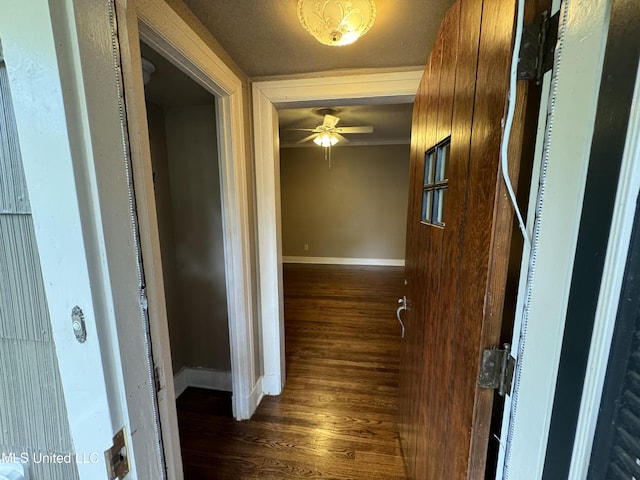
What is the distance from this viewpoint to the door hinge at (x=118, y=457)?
504 millimetres

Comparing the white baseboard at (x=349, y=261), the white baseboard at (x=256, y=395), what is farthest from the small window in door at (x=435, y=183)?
the white baseboard at (x=349, y=261)

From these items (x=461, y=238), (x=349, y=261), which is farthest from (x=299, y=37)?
(x=349, y=261)

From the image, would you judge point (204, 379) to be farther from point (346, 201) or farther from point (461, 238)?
point (346, 201)

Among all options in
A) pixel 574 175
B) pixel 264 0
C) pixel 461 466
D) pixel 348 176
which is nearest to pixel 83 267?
pixel 574 175

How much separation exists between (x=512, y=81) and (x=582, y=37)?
104mm

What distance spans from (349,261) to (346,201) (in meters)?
1.33

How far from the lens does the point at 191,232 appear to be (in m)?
1.94

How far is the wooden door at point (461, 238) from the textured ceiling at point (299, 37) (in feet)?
0.78

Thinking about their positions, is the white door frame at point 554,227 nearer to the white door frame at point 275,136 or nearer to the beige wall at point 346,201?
the white door frame at point 275,136

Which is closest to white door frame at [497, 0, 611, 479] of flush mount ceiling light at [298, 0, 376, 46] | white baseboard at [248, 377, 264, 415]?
flush mount ceiling light at [298, 0, 376, 46]

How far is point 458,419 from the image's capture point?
0.71 meters

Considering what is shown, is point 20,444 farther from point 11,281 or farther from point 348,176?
point 348,176

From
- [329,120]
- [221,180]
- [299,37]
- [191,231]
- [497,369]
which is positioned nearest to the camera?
[497,369]

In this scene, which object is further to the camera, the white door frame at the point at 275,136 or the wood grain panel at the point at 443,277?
the white door frame at the point at 275,136
